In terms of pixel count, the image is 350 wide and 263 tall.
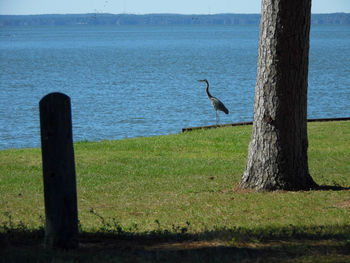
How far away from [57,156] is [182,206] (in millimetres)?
3989

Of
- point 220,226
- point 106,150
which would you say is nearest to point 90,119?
point 106,150

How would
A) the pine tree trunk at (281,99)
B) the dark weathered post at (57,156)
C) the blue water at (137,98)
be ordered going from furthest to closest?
the blue water at (137,98) → the pine tree trunk at (281,99) → the dark weathered post at (57,156)

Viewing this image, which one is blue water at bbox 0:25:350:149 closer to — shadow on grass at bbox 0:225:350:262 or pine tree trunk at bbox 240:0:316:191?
pine tree trunk at bbox 240:0:316:191

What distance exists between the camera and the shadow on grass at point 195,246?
5.07 m

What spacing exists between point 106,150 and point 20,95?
101 feet

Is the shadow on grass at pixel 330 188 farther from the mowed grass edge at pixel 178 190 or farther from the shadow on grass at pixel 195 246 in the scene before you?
the shadow on grass at pixel 195 246

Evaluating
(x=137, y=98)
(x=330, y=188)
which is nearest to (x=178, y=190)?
(x=330, y=188)

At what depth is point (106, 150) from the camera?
1639 cm

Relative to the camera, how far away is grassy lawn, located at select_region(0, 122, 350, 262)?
545 centimetres

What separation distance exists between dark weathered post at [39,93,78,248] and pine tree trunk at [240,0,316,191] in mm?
4969

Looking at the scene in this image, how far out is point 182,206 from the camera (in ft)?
28.8

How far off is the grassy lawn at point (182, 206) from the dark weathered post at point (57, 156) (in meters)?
0.45

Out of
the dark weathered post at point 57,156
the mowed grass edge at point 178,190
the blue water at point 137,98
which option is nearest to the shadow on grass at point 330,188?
the mowed grass edge at point 178,190

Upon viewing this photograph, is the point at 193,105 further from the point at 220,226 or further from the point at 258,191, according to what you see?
the point at 220,226
